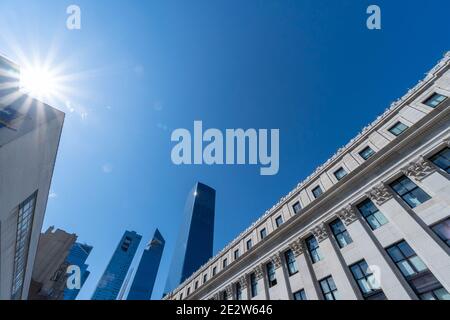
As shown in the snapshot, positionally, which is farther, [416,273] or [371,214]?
[371,214]

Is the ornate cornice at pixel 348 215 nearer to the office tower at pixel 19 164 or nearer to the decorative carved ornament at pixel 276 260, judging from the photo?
the decorative carved ornament at pixel 276 260

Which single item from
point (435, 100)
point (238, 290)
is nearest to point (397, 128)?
point (435, 100)

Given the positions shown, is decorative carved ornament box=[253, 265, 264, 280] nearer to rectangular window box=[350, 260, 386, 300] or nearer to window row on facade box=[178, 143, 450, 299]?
window row on facade box=[178, 143, 450, 299]

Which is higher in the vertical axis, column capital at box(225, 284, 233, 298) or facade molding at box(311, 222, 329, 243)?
facade molding at box(311, 222, 329, 243)

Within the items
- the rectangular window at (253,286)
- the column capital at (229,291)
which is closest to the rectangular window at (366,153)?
the rectangular window at (253,286)

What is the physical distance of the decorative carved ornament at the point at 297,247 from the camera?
75.4 ft

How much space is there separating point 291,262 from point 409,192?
13.1 metres

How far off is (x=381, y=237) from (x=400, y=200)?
3.37 m

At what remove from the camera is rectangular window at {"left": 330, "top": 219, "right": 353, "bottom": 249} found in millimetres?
20019

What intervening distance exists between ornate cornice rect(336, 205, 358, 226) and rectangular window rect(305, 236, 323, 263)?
3876 mm

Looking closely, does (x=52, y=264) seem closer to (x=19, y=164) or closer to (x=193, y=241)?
(x=19, y=164)

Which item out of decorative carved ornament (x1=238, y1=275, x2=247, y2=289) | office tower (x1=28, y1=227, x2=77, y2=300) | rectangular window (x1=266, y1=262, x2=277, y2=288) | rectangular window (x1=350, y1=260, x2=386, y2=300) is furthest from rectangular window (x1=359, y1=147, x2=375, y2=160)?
office tower (x1=28, y1=227, x2=77, y2=300)

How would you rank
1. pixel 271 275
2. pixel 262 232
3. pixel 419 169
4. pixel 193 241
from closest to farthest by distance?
pixel 419 169
pixel 271 275
pixel 262 232
pixel 193 241

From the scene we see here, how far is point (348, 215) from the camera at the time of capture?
2052cm
